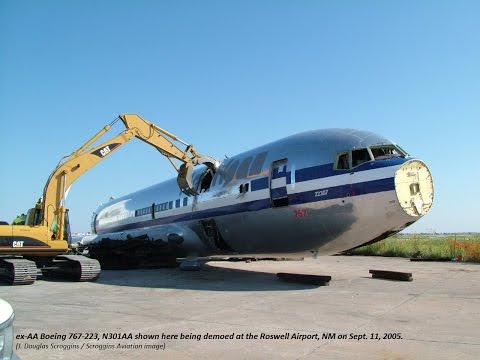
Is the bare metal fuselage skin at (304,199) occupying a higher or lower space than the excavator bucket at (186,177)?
lower

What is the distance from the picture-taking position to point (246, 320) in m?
8.12

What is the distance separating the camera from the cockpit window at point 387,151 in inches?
496

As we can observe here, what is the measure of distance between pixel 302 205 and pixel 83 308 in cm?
651

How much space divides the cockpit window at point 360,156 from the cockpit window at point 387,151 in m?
0.18

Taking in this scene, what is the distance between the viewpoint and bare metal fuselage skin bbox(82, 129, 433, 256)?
1196 cm

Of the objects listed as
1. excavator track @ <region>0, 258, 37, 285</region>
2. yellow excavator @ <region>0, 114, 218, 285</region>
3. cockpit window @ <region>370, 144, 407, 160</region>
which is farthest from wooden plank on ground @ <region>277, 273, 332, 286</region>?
excavator track @ <region>0, 258, 37, 285</region>

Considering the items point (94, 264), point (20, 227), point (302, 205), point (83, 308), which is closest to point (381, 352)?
point (83, 308)

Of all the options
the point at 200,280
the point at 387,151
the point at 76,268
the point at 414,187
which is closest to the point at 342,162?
the point at 387,151

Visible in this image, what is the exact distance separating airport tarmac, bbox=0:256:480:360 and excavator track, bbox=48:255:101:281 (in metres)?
0.53

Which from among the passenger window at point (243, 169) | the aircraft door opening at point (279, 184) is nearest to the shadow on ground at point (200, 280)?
the aircraft door opening at point (279, 184)

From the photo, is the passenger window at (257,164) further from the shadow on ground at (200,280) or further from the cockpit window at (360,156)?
the shadow on ground at (200,280)

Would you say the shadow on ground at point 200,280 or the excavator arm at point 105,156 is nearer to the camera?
the shadow on ground at point 200,280

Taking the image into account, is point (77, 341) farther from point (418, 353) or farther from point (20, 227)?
point (20, 227)

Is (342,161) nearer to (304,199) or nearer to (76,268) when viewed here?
(304,199)
